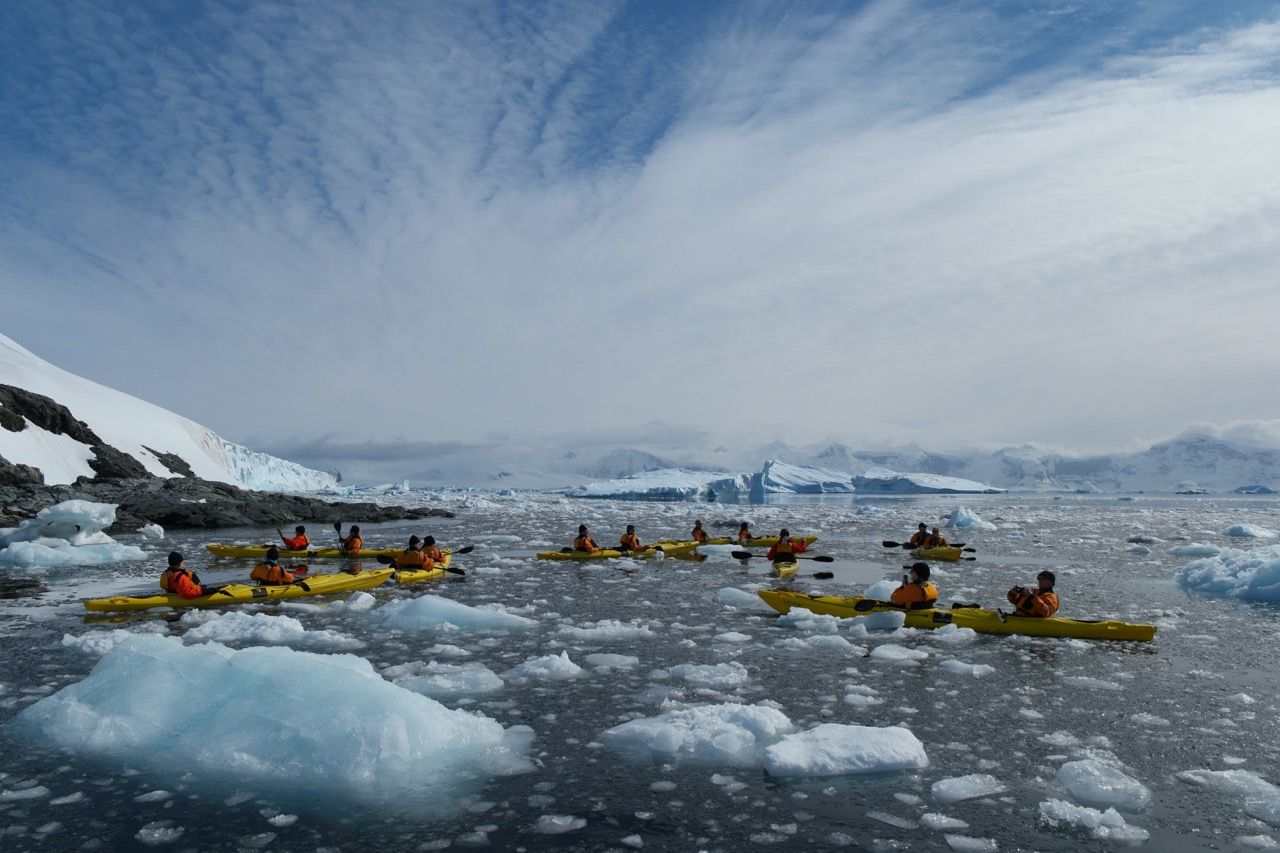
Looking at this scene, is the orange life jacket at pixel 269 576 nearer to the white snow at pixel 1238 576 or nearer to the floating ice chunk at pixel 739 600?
the floating ice chunk at pixel 739 600

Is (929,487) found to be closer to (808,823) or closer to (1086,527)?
(1086,527)

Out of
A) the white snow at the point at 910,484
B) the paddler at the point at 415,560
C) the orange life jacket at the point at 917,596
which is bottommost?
the paddler at the point at 415,560

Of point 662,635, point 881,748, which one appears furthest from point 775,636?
point 881,748

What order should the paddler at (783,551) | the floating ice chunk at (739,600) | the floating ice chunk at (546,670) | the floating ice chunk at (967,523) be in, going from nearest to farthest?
the floating ice chunk at (546,670) < the floating ice chunk at (739,600) < the paddler at (783,551) < the floating ice chunk at (967,523)

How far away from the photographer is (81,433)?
143 ft

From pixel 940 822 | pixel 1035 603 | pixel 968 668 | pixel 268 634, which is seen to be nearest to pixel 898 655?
pixel 968 668

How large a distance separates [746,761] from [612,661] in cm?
305

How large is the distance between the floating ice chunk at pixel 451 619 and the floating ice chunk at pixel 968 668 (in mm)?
5208

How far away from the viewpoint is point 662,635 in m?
10.2

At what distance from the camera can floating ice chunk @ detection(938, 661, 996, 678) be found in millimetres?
8422

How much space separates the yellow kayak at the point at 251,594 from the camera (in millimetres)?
11789

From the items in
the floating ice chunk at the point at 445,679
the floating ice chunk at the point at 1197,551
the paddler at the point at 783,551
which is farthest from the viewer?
the floating ice chunk at the point at 1197,551

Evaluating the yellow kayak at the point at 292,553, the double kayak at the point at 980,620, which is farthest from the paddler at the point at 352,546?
the double kayak at the point at 980,620

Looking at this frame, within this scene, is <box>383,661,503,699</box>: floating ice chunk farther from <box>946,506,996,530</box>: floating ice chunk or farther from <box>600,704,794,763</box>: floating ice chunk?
<box>946,506,996,530</box>: floating ice chunk
